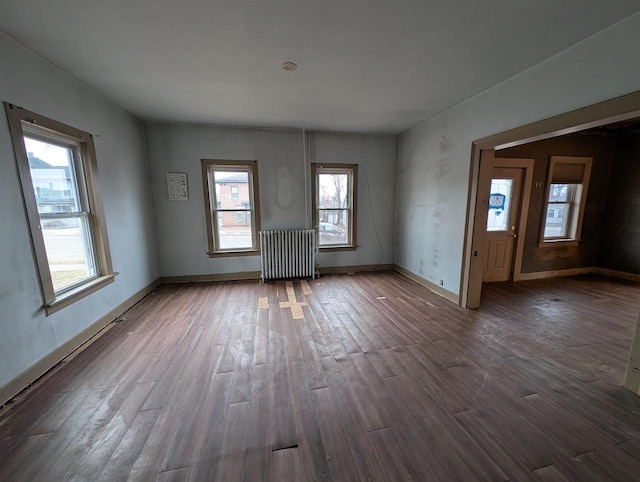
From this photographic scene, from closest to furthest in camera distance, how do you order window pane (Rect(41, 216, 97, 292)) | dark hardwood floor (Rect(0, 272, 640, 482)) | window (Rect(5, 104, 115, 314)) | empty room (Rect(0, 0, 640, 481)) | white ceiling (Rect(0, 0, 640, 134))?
dark hardwood floor (Rect(0, 272, 640, 482)), empty room (Rect(0, 0, 640, 481)), white ceiling (Rect(0, 0, 640, 134)), window (Rect(5, 104, 115, 314)), window pane (Rect(41, 216, 97, 292))

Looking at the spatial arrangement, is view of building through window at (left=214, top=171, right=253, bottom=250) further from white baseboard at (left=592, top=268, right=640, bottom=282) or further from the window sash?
white baseboard at (left=592, top=268, right=640, bottom=282)

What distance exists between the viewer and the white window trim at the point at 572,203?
4387 mm

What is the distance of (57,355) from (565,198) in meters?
7.71

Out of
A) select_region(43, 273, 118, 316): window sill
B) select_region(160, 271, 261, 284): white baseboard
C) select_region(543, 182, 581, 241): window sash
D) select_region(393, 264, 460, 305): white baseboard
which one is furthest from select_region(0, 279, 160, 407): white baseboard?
select_region(543, 182, 581, 241): window sash

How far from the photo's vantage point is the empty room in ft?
5.05

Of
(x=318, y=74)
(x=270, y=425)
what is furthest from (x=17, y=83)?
(x=270, y=425)

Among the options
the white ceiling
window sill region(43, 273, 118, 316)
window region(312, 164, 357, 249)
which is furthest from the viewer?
window region(312, 164, 357, 249)

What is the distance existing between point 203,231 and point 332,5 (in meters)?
3.79

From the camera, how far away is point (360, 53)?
2.15 metres

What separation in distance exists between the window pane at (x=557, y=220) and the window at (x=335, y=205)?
→ 3661 mm

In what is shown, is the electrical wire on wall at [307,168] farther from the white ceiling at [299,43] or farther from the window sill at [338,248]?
the white ceiling at [299,43]

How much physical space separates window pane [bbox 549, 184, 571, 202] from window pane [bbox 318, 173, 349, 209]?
380cm

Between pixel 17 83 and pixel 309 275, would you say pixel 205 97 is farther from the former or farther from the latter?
pixel 309 275

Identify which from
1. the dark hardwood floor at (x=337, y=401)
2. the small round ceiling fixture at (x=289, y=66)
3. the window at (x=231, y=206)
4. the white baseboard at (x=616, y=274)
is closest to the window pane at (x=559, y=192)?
the white baseboard at (x=616, y=274)
